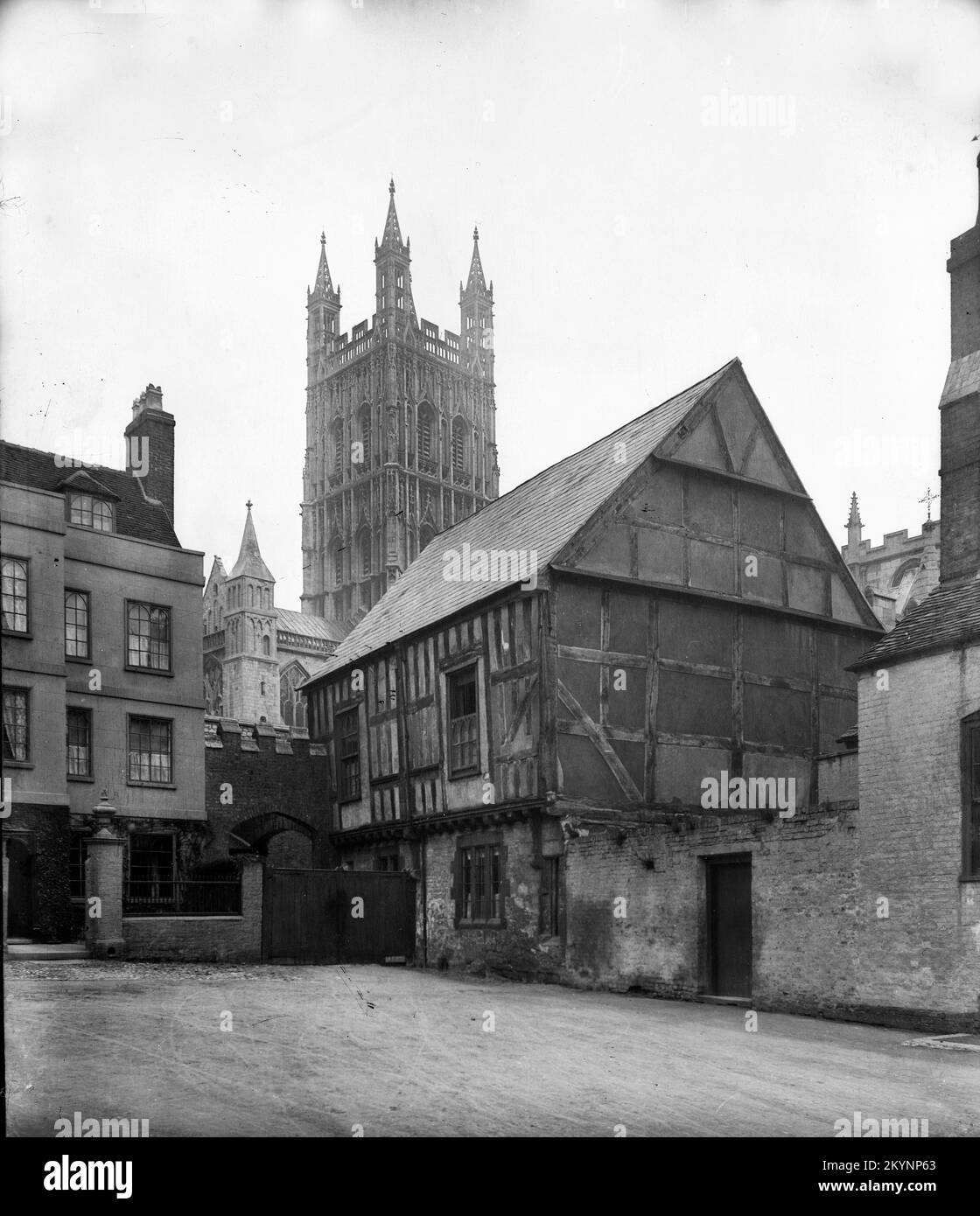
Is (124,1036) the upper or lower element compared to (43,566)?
lower

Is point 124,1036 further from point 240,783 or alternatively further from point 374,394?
point 374,394

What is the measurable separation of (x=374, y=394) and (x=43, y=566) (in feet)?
229

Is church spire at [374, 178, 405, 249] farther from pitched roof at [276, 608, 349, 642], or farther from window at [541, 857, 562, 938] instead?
window at [541, 857, 562, 938]

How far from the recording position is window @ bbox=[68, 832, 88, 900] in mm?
24250

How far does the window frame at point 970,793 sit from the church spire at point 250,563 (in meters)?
61.5

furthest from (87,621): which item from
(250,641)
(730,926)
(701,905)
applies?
(250,641)

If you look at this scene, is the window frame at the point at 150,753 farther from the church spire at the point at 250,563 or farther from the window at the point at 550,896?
the church spire at the point at 250,563

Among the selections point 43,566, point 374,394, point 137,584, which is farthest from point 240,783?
point 374,394

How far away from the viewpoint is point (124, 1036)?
38.3ft

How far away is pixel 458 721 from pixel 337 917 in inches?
168

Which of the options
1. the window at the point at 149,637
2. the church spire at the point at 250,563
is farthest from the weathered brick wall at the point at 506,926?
the church spire at the point at 250,563

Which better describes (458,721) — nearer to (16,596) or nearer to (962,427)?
(16,596)

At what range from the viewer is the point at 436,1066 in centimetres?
1082

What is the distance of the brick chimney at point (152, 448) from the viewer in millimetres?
28344
